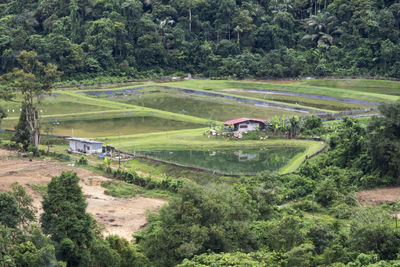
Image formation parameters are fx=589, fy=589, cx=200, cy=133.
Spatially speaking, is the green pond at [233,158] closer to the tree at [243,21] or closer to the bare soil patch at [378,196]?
the bare soil patch at [378,196]

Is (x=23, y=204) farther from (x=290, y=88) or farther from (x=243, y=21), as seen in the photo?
(x=243, y=21)

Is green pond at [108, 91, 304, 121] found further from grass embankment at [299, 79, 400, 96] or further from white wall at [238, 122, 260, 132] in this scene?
grass embankment at [299, 79, 400, 96]

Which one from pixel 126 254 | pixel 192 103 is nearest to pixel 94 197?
pixel 126 254

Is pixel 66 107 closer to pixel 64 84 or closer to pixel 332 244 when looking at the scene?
pixel 64 84

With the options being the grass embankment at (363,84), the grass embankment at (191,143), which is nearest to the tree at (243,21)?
the grass embankment at (363,84)

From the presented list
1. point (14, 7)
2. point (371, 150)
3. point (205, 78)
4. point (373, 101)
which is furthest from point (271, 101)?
point (14, 7)

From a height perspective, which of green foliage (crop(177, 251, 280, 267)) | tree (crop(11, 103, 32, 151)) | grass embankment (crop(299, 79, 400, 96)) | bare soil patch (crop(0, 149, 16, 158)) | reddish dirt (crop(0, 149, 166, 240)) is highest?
grass embankment (crop(299, 79, 400, 96))

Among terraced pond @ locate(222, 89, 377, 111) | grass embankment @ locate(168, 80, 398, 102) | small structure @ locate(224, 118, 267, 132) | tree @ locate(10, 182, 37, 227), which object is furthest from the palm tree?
tree @ locate(10, 182, 37, 227)
